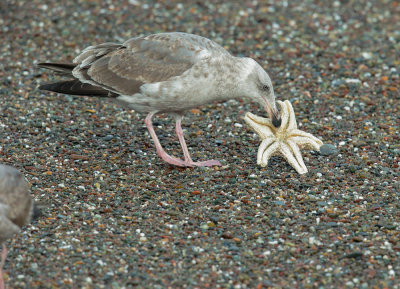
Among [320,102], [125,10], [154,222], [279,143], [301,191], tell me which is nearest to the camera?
[154,222]

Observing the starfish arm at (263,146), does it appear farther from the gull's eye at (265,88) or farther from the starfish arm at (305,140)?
the gull's eye at (265,88)

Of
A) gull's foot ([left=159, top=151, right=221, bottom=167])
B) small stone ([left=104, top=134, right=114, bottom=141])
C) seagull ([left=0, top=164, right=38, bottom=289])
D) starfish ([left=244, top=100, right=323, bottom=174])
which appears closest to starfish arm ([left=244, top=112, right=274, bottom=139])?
starfish ([left=244, top=100, right=323, bottom=174])

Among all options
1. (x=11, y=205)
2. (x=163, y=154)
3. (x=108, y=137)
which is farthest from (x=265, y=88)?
(x=11, y=205)

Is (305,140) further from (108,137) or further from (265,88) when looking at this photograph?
(108,137)

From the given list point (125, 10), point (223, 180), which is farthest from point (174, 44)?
point (125, 10)

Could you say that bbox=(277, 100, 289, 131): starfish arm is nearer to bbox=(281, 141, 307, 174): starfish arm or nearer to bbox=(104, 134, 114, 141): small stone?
bbox=(281, 141, 307, 174): starfish arm

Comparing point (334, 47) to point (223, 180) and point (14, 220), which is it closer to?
point (223, 180)

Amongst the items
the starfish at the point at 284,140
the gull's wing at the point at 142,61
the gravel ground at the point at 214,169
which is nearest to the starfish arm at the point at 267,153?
the starfish at the point at 284,140
